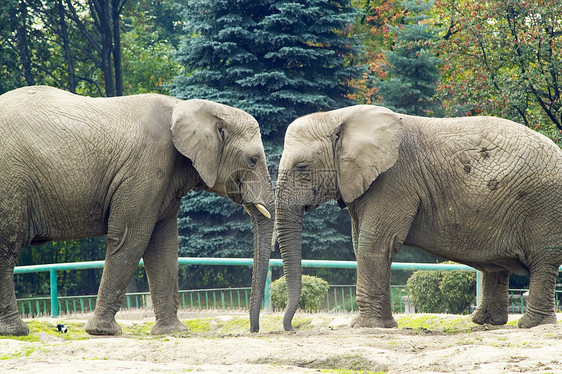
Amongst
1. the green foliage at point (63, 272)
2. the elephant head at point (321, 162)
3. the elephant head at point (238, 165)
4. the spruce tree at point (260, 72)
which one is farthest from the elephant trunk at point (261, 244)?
the green foliage at point (63, 272)

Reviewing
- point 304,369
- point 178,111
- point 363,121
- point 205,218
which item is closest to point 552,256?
point 363,121

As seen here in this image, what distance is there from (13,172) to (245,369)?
4.01 metres

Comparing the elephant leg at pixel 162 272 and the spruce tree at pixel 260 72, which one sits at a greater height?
the spruce tree at pixel 260 72

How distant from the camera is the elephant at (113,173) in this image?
975cm

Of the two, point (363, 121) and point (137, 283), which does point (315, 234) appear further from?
point (363, 121)

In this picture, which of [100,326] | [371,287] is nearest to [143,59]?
[100,326]

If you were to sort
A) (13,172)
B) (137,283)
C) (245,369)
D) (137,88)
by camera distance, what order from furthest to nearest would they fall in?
(137,88)
(137,283)
(13,172)
(245,369)

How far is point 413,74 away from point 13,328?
44.5 feet

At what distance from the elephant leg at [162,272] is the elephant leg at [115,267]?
78 cm

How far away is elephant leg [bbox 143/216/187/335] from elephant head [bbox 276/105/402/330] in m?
1.47

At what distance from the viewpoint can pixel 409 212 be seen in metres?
10.4

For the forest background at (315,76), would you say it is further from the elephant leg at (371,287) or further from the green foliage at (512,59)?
the elephant leg at (371,287)

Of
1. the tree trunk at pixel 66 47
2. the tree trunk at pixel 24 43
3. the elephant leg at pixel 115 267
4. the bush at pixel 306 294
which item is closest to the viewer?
the elephant leg at pixel 115 267
